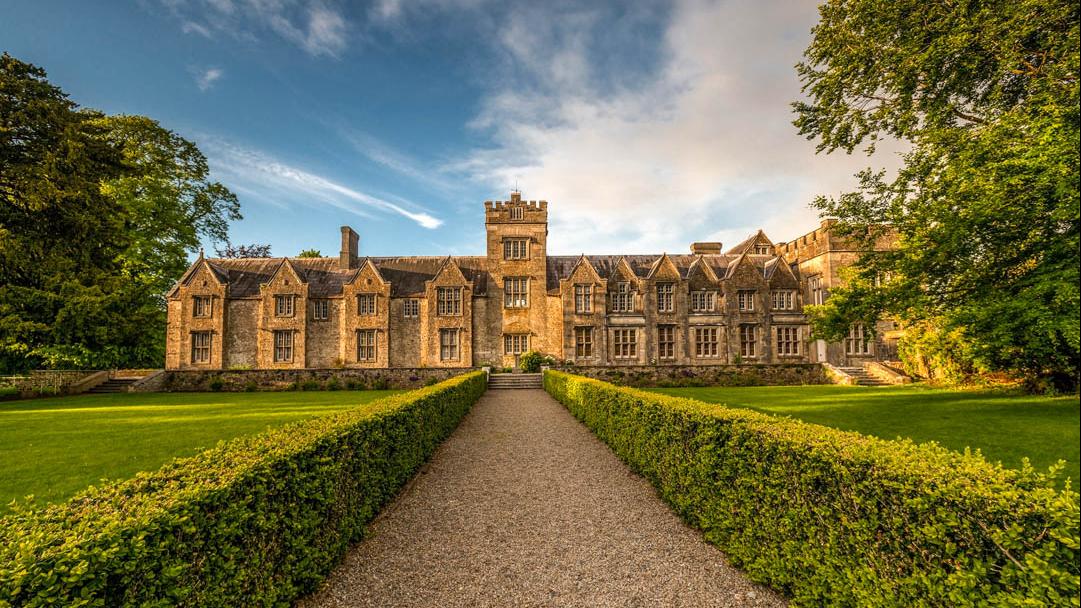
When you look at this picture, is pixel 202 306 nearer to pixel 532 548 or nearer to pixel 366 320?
pixel 366 320

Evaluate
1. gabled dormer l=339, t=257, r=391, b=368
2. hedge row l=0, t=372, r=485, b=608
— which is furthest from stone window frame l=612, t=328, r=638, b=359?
hedge row l=0, t=372, r=485, b=608

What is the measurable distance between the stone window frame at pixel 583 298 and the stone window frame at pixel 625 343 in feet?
8.40

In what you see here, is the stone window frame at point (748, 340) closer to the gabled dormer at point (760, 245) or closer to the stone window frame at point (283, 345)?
the gabled dormer at point (760, 245)

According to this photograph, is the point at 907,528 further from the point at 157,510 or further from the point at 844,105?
the point at 844,105

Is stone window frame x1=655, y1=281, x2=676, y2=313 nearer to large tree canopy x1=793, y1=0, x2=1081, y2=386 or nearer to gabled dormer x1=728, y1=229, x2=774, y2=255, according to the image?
gabled dormer x1=728, y1=229, x2=774, y2=255

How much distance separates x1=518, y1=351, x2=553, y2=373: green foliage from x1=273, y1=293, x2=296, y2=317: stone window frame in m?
17.7

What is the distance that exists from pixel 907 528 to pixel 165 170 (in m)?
41.3

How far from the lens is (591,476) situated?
27.4ft

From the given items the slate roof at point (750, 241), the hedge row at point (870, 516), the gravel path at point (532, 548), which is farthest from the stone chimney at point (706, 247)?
the hedge row at point (870, 516)

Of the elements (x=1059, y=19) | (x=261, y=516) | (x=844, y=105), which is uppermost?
(x=844, y=105)

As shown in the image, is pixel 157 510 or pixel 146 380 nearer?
pixel 157 510

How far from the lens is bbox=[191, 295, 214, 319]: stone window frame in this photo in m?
33.2

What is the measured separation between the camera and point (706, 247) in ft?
131

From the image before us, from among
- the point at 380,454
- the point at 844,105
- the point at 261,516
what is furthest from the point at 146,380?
the point at 844,105
